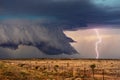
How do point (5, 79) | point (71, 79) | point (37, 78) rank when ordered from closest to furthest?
point (5, 79) → point (37, 78) → point (71, 79)

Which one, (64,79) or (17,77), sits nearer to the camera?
(17,77)

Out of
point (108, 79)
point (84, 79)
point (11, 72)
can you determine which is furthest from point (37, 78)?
point (108, 79)

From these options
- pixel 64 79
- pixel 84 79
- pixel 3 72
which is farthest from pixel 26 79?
pixel 84 79

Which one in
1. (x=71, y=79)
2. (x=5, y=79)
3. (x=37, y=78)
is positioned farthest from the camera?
(x=71, y=79)

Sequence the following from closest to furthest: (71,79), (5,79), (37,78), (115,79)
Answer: (5,79) < (37,78) < (71,79) < (115,79)

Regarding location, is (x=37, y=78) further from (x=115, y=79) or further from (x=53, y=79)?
(x=115, y=79)

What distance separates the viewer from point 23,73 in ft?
257

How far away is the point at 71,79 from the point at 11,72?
16060 millimetres

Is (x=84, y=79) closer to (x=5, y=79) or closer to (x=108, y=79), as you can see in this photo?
(x=108, y=79)

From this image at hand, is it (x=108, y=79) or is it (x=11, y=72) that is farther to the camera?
(x=108, y=79)

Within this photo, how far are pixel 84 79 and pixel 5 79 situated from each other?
25252 mm

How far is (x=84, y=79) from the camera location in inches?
3346

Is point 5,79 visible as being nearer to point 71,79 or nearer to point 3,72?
point 3,72

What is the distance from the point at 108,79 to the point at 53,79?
21.1 m
